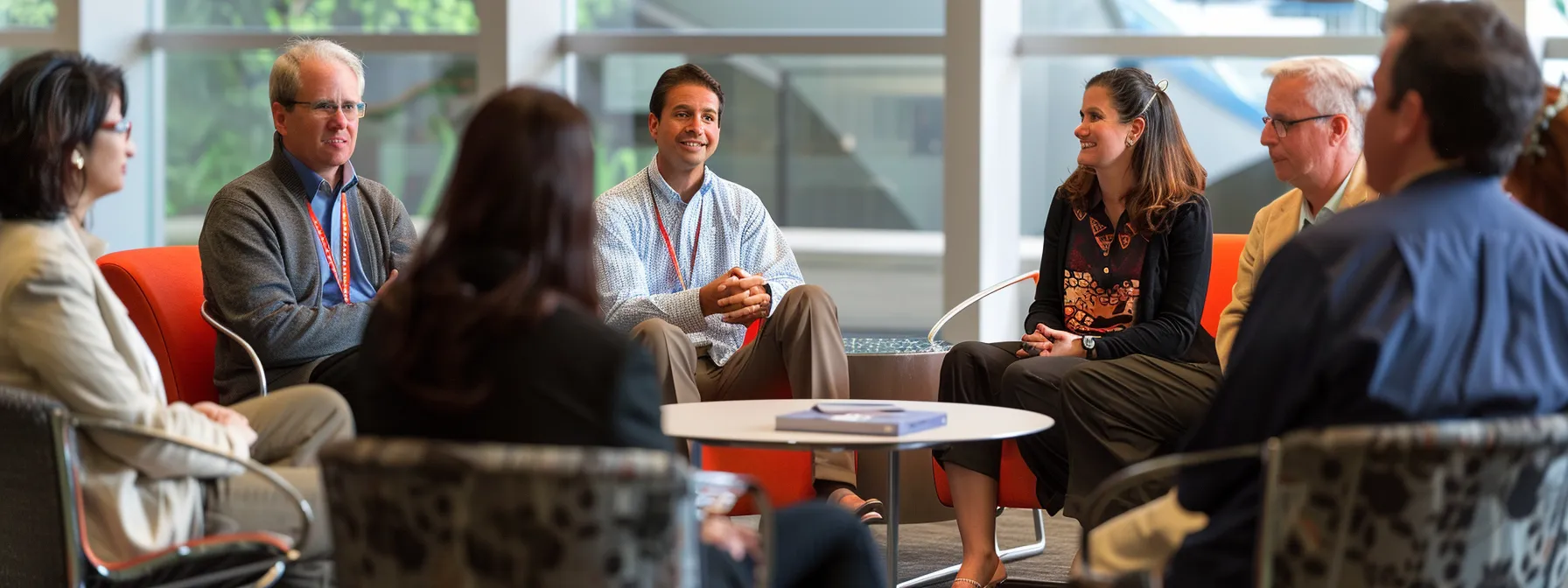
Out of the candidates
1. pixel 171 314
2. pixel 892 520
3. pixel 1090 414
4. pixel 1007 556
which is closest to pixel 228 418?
pixel 171 314

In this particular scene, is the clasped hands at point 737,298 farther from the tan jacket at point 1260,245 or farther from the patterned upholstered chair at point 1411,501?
the patterned upholstered chair at point 1411,501

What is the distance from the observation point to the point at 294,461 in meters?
2.69

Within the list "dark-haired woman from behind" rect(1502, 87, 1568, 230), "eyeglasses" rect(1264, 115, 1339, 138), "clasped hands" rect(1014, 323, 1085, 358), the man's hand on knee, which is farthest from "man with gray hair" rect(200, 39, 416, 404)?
"dark-haired woman from behind" rect(1502, 87, 1568, 230)

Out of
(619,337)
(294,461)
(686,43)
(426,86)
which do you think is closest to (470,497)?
(619,337)

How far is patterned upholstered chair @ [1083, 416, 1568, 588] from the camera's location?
167 cm

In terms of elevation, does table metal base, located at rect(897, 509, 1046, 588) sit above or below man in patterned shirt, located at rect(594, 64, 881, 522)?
below

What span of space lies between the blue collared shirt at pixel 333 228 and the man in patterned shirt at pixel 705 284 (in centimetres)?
64

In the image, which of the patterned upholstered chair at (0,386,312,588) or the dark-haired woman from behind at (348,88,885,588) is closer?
the dark-haired woman from behind at (348,88,885,588)

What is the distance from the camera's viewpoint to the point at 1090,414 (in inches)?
132

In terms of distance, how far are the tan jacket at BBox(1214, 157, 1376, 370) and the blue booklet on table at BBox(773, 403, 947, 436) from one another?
3.19 feet

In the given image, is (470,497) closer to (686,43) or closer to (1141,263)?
(1141,263)

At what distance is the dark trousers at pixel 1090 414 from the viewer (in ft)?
10.9

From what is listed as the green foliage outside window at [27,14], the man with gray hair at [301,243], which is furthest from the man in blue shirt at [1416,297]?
the green foliage outside window at [27,14]

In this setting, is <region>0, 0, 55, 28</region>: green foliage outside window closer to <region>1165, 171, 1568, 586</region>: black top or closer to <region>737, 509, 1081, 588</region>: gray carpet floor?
<region>737, 509, 1081, 588</region>: gray carpet floor
